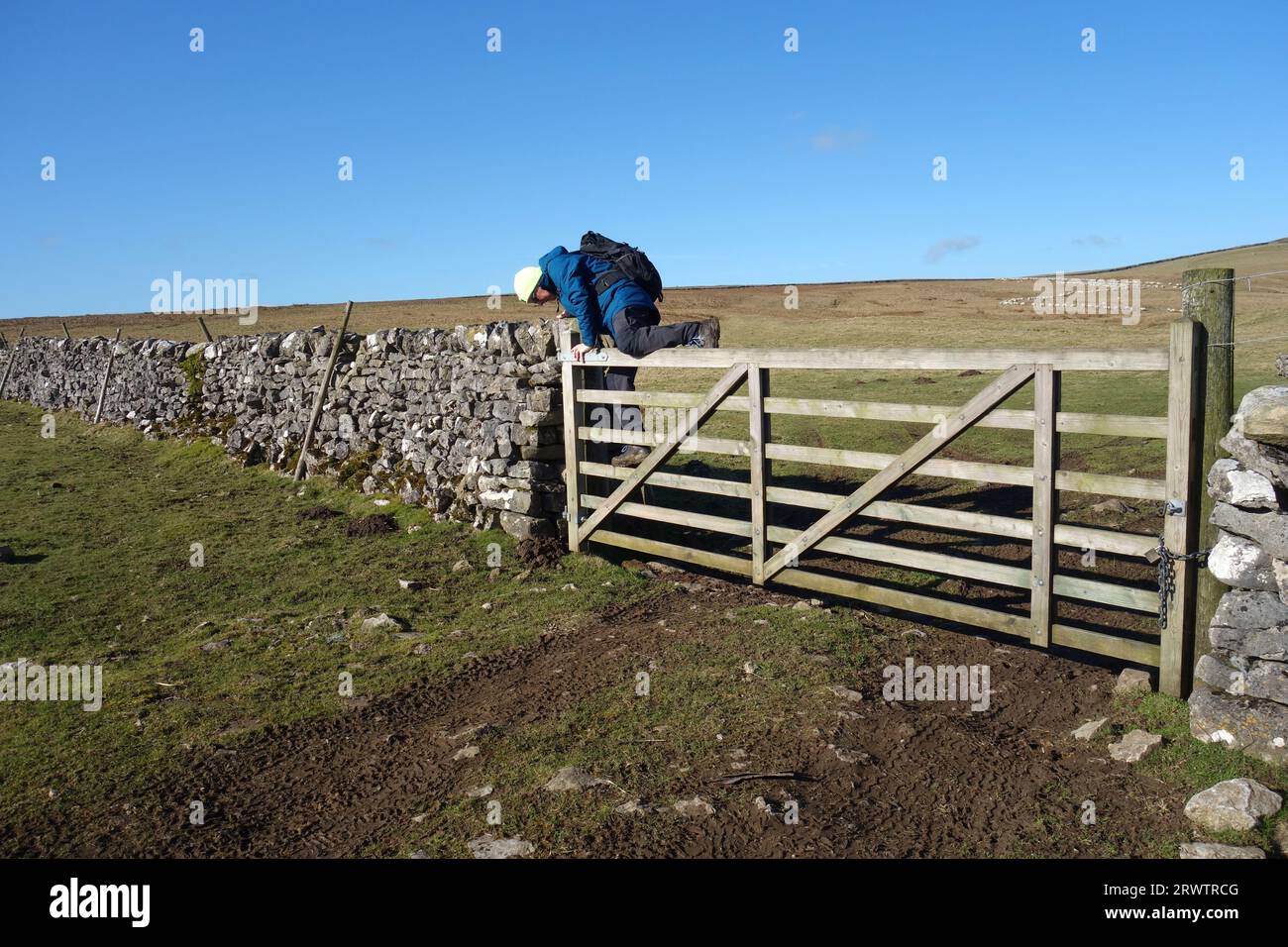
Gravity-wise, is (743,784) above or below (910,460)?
below

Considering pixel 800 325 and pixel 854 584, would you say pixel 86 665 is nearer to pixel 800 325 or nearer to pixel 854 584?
pixel 854 584

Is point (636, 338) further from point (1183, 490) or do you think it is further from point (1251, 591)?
point (1251, 591)

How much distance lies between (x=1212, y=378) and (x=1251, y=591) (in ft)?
4.09

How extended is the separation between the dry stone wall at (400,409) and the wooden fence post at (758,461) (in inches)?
111

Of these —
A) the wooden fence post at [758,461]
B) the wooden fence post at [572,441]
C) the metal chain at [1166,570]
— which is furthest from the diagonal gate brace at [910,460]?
the wooden fence post at [572,441]

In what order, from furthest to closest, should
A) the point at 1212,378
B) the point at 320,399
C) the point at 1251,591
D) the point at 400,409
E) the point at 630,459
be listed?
the point at 320,399, the point at 400,409, the point at 630,459, the point at 1212,378, the point at 1251,591

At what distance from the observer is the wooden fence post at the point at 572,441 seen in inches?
407

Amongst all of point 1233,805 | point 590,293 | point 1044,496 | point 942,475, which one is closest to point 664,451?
point 590,293

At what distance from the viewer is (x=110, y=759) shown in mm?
6207

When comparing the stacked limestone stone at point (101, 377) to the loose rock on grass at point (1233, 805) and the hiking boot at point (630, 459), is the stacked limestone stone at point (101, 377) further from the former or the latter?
the loose rock on grass at point (1233, 805)

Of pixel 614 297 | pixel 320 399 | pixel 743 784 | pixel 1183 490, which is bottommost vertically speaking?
pixel 743 784

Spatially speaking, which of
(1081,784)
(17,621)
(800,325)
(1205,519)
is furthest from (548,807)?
(800,325)

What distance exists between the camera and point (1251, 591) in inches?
213
